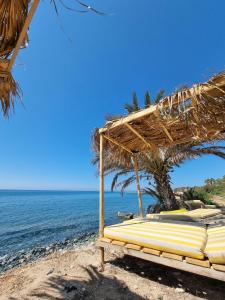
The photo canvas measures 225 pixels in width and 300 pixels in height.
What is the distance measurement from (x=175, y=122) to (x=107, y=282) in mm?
3537

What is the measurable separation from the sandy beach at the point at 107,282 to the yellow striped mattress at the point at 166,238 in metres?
0.65

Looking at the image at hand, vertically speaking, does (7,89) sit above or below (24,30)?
below

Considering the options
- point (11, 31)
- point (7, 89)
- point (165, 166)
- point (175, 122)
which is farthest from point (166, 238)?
point (165, 166)

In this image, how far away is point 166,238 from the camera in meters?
3.16

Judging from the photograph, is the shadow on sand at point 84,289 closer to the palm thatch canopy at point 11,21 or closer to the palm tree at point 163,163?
the palm thatch canopy at point 11,21

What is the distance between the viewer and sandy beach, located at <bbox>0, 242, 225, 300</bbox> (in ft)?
9.53

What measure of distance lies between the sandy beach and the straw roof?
116 inches

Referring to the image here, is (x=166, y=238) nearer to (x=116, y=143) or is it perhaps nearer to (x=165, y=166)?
(x=116, y=143)

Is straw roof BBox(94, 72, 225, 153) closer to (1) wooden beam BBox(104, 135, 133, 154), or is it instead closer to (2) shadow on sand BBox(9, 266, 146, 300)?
(1) wooden beam BBox(104, 135, 133, 154)

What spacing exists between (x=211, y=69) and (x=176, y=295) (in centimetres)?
368

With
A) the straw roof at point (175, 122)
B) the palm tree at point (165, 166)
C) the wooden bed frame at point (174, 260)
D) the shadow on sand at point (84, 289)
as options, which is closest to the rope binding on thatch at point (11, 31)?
the straw roof at point (175, 122)

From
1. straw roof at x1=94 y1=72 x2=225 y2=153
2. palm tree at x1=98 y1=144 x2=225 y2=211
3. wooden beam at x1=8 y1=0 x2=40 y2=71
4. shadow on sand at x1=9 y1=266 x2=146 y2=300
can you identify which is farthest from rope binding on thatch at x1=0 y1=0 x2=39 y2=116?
palm tree at x1=98 y1=144 x2=225 y2=211

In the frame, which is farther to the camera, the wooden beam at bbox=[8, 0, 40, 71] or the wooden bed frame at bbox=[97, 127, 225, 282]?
the wooden bed frame at bbox=[97, 127, 225, 282]

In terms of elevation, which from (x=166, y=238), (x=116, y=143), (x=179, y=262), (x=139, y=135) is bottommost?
(x=179, y=262)
